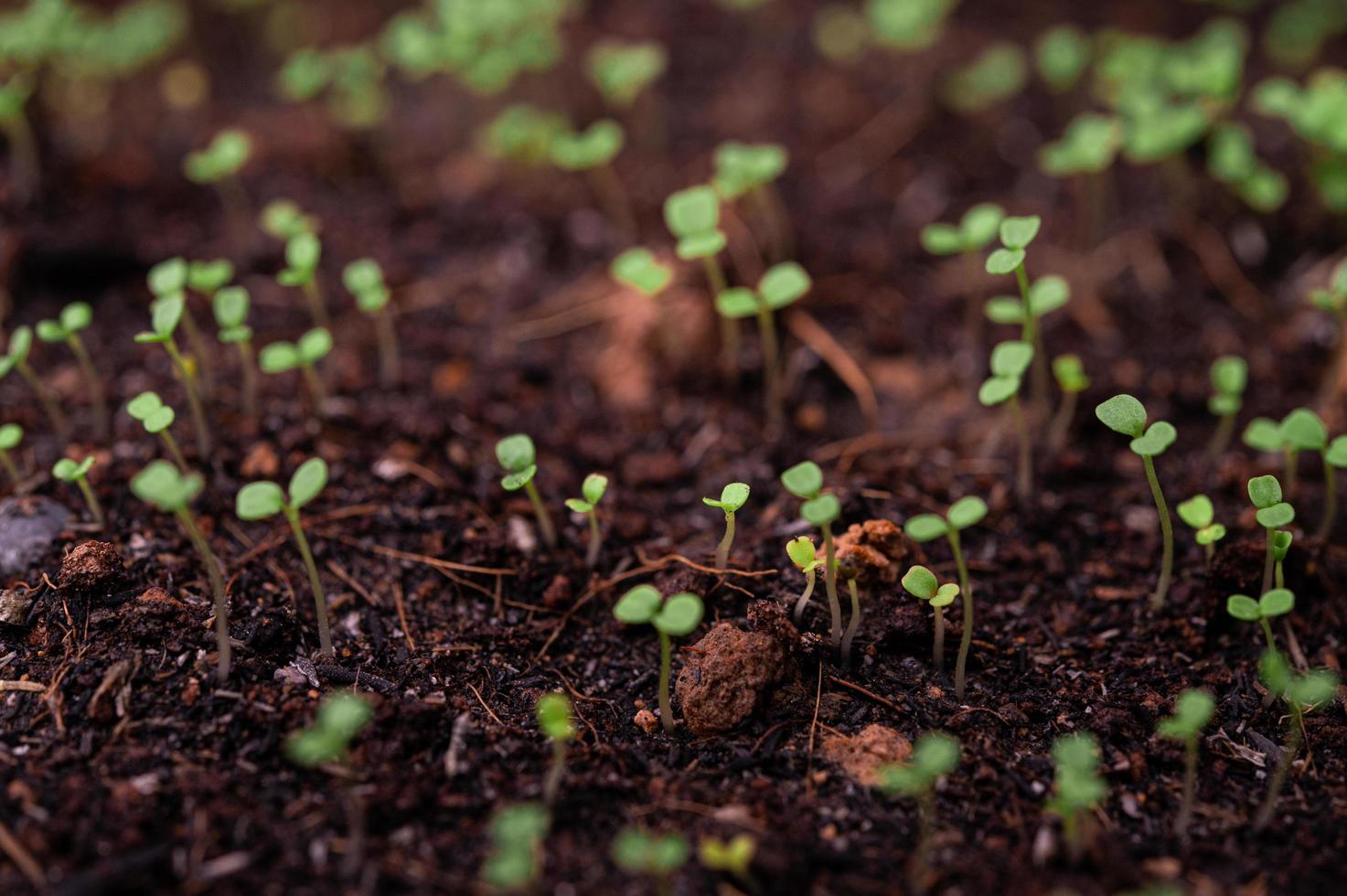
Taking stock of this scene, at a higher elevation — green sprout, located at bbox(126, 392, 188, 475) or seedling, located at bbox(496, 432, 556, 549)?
green sprout, located at bbox(126, 392, 188, 475)

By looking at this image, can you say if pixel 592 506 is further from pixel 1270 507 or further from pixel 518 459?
pixel 1270 507

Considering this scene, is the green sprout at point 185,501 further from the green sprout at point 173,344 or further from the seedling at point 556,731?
the seedling at point 556,731

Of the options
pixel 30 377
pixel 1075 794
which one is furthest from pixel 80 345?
pixel 1075 794

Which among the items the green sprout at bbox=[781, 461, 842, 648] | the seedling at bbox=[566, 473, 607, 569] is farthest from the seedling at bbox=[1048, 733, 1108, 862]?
the seedling at bbox=[566, 473, 607, 569]

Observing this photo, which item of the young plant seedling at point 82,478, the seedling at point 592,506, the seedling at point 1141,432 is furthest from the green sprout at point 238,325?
the seedling at point 1141,432

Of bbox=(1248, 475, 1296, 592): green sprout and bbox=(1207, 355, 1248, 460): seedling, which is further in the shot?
bbox=(1207, 355, 1248, 460): seedling

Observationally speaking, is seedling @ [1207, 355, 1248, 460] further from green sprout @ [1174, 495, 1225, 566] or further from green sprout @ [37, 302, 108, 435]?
green sprout @ [37, 302, 108, 435]
